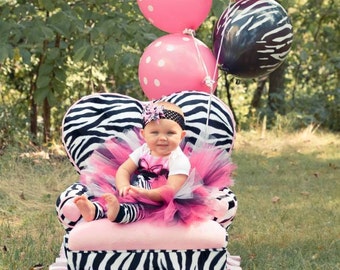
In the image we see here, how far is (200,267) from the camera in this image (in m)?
3.01

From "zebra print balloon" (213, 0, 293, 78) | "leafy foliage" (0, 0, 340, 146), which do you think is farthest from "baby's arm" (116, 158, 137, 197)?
"leafy foliage" (0, 0, 340, 146)

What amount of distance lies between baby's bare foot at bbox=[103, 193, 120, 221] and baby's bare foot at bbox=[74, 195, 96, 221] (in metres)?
0.11

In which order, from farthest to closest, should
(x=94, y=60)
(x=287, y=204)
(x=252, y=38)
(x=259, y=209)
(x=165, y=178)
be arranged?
1. (x=94, y=60)
2. (x=287, y=204)
3. (x=259, y=209)
4. (x=252, y=38)
5. (x=165, y=178)

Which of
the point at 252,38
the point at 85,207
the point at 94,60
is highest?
the point at 252,38

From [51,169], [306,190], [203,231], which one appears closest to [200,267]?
[203,231]

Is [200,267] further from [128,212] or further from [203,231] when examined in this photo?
[128,212]

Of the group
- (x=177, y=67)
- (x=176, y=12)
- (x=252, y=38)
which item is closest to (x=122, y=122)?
(x=177, y=67)

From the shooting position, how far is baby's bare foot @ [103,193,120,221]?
2898mm

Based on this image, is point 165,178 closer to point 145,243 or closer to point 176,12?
point 145,243

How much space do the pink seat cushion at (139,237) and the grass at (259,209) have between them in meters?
0.86

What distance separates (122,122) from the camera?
11.7ft

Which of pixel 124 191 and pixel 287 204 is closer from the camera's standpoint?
pixel 124 191

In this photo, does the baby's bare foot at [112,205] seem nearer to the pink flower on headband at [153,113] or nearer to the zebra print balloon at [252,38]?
the pink flower on headband at [153,113]

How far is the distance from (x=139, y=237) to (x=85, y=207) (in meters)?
0.26
